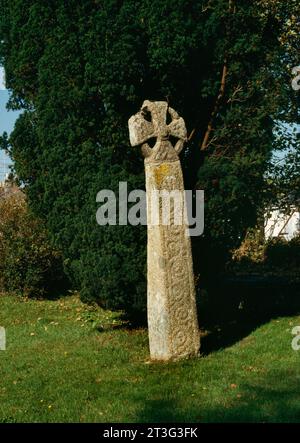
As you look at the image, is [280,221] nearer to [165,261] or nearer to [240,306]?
[240,306]

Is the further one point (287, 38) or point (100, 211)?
point (287, 38)

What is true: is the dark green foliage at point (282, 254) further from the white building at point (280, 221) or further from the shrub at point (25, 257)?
the shrub at point (25, 257)

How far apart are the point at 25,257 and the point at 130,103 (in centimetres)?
654

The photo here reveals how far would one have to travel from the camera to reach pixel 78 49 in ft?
28.5

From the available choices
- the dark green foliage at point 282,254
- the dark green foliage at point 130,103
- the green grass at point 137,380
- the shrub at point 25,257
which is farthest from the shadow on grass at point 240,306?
the shrub at point 25,257

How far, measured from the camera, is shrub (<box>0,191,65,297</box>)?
1409 cm

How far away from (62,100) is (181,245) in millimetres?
2899

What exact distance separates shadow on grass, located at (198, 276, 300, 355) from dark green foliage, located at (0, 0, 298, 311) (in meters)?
1.09

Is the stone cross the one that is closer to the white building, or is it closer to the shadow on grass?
the shadow on grass

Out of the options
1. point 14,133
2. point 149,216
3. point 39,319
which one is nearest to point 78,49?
point 14,133

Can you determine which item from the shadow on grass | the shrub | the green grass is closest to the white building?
the shadow on grass

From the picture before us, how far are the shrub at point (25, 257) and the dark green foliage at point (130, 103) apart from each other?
4737 millimetres
